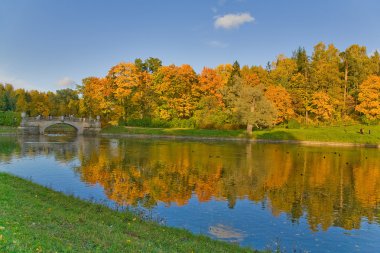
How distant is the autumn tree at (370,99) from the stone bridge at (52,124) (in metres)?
61.5

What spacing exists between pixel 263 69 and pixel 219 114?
93.6 feet

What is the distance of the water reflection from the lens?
2136 cm

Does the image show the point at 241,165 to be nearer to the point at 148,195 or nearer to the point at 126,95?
the point at 148,195

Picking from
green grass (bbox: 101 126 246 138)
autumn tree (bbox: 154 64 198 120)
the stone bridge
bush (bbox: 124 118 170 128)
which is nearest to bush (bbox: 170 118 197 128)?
bush (bbox: 124 118 170 128)

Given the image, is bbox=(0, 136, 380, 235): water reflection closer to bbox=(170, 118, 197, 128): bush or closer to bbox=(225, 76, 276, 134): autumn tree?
bbox=(225, 76, 276, 134): autumn tree

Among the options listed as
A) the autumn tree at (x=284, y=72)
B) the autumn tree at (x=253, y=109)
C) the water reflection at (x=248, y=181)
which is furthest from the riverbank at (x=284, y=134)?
the water reflection at (x=248, y=181)

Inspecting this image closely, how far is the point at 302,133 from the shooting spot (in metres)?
73.1

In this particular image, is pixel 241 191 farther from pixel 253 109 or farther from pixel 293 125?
pixel 293 125

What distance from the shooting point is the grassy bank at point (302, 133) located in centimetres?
6881

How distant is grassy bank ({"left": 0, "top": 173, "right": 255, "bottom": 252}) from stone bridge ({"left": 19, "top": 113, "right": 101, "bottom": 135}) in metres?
67.6

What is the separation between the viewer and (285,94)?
8638cm

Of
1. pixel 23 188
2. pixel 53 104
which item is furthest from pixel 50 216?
pixel 53 104

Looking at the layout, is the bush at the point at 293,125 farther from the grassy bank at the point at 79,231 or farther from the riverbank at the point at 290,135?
the grassy bank at the point at 79,231

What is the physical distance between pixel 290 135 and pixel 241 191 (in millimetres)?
48995
